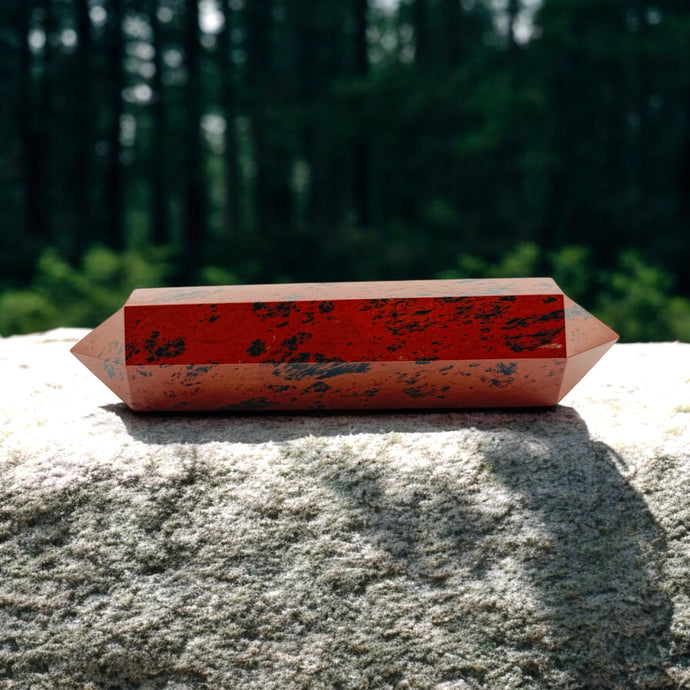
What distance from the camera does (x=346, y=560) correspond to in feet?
6.11

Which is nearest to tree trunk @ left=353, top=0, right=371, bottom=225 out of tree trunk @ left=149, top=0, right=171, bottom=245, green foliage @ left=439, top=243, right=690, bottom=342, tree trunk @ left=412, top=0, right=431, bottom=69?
tree trunk @ left=412, top=0, right=431, bottom=69

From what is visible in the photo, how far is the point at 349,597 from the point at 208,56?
697 inches

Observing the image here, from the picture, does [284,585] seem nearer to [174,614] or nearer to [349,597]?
[349,597]

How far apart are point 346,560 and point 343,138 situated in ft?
44.0

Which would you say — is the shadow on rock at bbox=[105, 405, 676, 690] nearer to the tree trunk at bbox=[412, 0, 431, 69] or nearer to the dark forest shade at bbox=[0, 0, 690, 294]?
the dark forest shade at bbox=[0, 0, 690, 294]

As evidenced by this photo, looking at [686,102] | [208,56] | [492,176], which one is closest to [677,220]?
[686,102]

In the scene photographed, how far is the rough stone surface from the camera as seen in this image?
5.80ft

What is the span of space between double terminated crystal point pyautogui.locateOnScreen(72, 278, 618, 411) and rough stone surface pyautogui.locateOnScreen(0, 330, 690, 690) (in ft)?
0.60

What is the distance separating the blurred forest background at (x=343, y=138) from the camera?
12.9 metres

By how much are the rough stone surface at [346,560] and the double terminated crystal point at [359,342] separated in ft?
0.60

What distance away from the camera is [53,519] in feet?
6.27

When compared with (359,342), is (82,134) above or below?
above

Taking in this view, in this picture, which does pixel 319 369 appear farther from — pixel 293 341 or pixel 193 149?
pixel 193 149

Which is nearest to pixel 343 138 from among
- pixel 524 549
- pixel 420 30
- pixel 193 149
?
pixel 193 149
